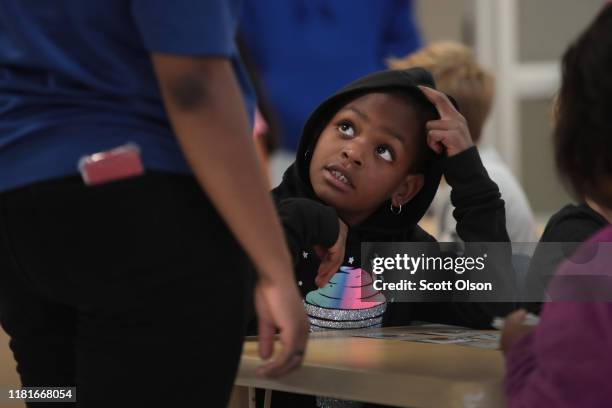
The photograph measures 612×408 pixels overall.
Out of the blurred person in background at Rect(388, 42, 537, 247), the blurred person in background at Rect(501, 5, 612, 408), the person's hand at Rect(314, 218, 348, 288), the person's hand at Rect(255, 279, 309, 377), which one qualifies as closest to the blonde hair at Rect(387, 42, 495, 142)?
the blurred person in background at Rect(388, 42, 537, 247)

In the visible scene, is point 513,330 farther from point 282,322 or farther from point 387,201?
point 387,201

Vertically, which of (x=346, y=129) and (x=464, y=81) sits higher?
(x=464, y=81)

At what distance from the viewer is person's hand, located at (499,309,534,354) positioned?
1144 mm

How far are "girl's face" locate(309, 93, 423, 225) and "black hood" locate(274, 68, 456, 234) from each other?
18mm

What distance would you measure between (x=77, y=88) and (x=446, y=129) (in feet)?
2.71

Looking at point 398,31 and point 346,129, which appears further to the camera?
point 398,31

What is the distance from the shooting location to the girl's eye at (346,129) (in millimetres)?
1667

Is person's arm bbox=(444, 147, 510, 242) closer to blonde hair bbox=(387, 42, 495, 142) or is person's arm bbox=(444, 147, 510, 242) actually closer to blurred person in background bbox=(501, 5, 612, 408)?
blurred person in background bbox=(501, 5, 612, 408)

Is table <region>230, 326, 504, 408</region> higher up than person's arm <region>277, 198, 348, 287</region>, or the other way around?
person's arm <region>277, 198, 348, 287</region>

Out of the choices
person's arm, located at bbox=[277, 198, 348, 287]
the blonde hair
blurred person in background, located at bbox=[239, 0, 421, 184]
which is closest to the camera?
person's arm, located at bbox=[277, 198, 348, 287]

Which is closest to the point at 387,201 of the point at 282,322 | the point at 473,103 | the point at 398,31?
the point at 282,322

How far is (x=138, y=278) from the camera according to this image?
91 cm

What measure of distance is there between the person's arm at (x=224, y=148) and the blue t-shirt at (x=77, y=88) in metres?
0.03

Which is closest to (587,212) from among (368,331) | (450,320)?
(450,320)
